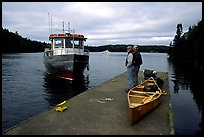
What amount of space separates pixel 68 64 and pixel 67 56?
82 cm

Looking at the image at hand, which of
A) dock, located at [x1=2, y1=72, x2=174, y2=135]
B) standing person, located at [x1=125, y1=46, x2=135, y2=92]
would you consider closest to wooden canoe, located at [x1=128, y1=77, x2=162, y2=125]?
dock, located at [x1=2, y1=72, x2=174, y2=135]

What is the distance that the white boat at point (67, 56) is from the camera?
20.9m

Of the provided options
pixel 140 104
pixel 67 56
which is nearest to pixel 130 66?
pixel 140 104

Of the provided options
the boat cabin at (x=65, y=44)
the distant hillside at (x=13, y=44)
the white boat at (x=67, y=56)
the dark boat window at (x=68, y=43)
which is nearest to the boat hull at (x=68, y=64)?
the white boat at (x=67, y=56)

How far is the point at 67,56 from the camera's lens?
2069 cm

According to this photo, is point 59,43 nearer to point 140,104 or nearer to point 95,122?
point 140,104

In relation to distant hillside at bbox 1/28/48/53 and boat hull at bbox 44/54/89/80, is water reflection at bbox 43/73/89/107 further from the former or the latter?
distant hillside at bbox 1/28/48/53

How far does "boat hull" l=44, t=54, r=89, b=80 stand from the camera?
2069 centimetres

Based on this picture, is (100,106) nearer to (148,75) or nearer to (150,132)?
(150,132)

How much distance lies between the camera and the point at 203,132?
9945 mm

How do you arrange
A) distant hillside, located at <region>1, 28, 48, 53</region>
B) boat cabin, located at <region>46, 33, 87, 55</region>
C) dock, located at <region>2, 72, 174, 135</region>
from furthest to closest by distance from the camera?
distant hillside, located at <region>1, 28, 48, 53</region>
boat cabin, located at <region>46, 33, 87, 55</region>
dock, located at <region>2, 72, 174, 135</region>

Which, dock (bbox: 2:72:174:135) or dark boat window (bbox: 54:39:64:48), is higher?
dark boat window (bbox: 54:39:64:48)

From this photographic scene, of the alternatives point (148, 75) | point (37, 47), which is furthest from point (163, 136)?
point (37, 47)

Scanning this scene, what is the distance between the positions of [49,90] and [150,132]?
14.5m
